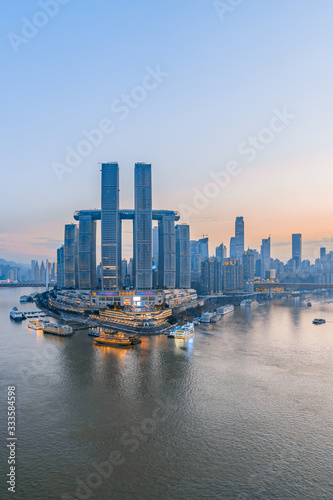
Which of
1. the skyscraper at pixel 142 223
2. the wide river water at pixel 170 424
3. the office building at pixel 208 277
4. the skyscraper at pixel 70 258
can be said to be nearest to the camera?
the wide river water at pixel 170 424

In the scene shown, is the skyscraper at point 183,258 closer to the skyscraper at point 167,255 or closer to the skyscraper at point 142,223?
the skyscraper at point 167,255

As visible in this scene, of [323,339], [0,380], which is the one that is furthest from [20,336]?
[323,339]

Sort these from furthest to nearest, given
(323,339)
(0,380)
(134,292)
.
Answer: (134,292), (323,339), (0,380)

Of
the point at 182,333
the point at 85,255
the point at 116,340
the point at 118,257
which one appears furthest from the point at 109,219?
the point at 116,340

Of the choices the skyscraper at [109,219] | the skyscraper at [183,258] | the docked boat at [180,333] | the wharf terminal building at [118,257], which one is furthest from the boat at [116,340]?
the skyscraper at [183,258]

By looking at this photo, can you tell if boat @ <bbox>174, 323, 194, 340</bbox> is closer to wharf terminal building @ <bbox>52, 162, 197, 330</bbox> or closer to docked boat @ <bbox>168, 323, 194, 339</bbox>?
docked boat @ <bbox>168, 323, 194, 339</bbox>

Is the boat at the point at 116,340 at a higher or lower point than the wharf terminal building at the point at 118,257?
lower

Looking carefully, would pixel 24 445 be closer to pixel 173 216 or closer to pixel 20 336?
pixel 20 336
